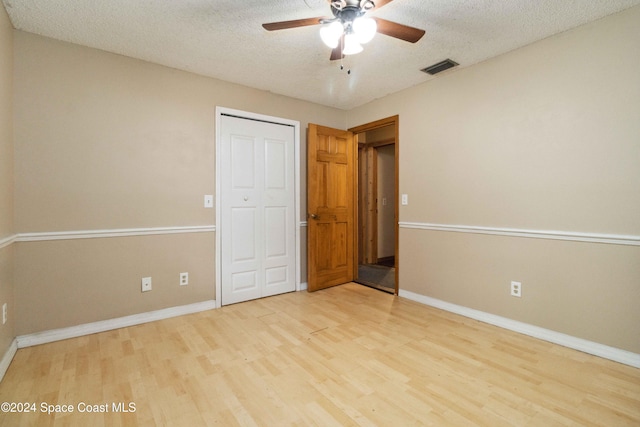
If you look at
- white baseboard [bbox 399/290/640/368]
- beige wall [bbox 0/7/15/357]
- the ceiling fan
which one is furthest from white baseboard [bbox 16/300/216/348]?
the ceiling fan

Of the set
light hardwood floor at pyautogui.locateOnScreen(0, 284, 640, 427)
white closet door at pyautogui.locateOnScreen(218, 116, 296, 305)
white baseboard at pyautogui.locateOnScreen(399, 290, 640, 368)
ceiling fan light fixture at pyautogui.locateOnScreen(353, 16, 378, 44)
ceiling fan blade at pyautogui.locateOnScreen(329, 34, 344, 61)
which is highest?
ceiling fan blade at pyautogui.locateOnScreen(329, 34, 344, 61)

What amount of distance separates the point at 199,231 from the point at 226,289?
68 cm

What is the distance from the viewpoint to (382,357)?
206 cm

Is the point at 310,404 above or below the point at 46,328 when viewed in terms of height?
below

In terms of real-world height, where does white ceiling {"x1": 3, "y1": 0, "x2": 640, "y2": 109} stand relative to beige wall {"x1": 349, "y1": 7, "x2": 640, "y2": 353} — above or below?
A: above

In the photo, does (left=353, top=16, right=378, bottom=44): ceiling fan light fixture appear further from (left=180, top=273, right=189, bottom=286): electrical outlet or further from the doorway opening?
the doorway opening

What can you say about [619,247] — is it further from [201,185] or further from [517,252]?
[201,185]

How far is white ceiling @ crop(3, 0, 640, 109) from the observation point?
1918 mm

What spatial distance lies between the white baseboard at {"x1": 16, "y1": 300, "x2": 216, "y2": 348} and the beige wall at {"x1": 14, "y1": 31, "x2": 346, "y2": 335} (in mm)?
48

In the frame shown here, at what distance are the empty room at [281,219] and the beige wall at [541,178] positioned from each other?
0.01 m

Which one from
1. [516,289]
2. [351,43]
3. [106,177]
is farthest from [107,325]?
[516,289]

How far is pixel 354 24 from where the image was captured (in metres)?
1.66

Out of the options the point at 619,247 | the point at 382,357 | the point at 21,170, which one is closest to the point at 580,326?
the point at 619,247

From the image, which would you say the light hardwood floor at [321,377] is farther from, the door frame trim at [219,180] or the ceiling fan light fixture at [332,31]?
the ceiling fan light fixture at [332,31]
